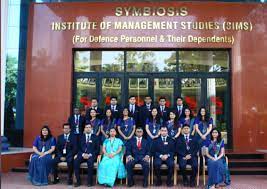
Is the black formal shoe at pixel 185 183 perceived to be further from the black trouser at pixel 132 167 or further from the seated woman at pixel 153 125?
the seated woman at pixel 153 125

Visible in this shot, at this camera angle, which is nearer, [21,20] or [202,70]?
[202,70]

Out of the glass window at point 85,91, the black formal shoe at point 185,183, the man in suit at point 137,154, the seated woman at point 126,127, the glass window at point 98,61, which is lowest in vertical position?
the black formal shoe at point 185,183

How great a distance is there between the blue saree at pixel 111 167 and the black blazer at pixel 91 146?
0.63 feet

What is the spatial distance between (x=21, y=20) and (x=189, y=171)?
7.98 m

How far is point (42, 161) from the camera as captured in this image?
24.3 ft

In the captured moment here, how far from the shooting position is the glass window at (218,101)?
10.7 m

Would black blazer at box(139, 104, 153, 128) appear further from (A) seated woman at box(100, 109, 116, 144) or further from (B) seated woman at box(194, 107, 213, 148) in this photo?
(B) seated woman at box(194, 107, 213, 148)

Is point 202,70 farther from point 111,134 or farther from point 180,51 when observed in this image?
point 111,134

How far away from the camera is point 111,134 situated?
24.7ft

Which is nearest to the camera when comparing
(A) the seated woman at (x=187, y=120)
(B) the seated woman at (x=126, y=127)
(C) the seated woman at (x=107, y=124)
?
(B) the seated woman at (x=126, y=127)

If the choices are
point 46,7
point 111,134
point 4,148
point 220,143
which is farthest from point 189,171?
point 46,7

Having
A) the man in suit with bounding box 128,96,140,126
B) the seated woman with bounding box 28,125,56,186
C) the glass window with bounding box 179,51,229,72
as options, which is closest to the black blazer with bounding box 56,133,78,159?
the seated woman with bounding box 28,125,56,186

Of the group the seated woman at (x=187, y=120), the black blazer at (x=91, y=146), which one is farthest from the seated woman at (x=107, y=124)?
the seated woman at (x=187, y=120)

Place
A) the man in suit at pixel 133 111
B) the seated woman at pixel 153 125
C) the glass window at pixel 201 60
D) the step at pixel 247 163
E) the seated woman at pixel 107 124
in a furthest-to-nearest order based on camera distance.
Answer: the glass window at pixel 201 60
the step at pixel 247 163
the man in suit at pixel 133 111
the seated woman at pixel 107 124
the seated woman at pixel 153 125
